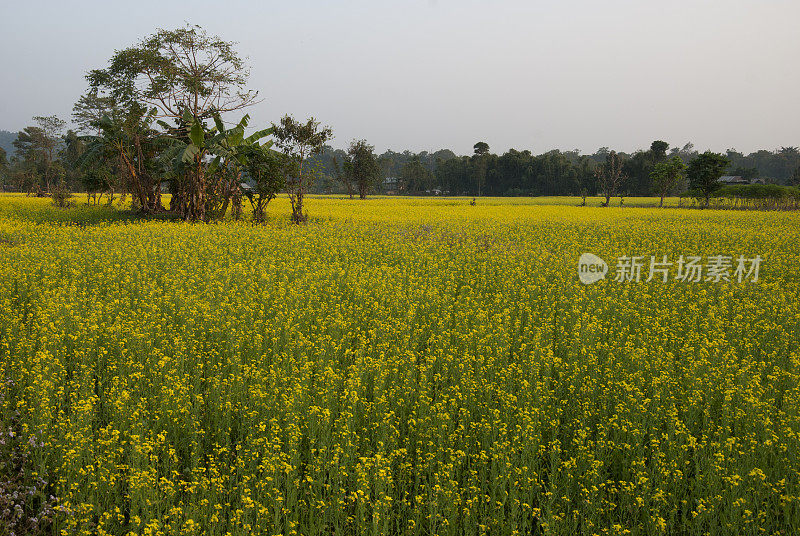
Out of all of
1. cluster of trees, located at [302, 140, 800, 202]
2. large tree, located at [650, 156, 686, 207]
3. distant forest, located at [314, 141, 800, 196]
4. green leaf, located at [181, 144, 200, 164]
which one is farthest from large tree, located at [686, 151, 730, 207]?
green leaf, located at [181, 144, 200, 164]

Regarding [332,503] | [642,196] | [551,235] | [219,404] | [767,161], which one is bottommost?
[332,503]

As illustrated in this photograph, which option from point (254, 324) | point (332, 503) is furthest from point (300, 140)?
point (332, 503)

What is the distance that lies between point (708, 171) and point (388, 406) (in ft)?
200

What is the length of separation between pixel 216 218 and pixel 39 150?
4678 centimetres

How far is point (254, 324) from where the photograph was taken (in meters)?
8.12

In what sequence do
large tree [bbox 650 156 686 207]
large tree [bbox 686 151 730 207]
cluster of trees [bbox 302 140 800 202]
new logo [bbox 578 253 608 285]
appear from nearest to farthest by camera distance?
new logo [bbox 578 253 608 285]
large tree [bbox 686 151 730 207]
large tree [bbox 650 156 686 207]
cluster of trees [bbox 302 140 800 202]

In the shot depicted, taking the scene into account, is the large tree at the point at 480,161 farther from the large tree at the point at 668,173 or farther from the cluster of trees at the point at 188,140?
the cluster of trees at the point at 188,140

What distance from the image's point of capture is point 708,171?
5441 cm

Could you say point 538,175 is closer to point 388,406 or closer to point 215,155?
point 215,155

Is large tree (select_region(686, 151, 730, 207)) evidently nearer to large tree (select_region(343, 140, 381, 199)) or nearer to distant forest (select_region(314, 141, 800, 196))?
distant forest (select_region(314, 141, 800, 196))

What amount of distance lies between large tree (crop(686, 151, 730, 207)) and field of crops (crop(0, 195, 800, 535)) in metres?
51.0

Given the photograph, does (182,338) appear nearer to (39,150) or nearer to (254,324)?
(254,324)

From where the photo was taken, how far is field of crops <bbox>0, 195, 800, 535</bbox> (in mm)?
4219

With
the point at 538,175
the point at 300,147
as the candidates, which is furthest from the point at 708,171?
the point at 300,147
